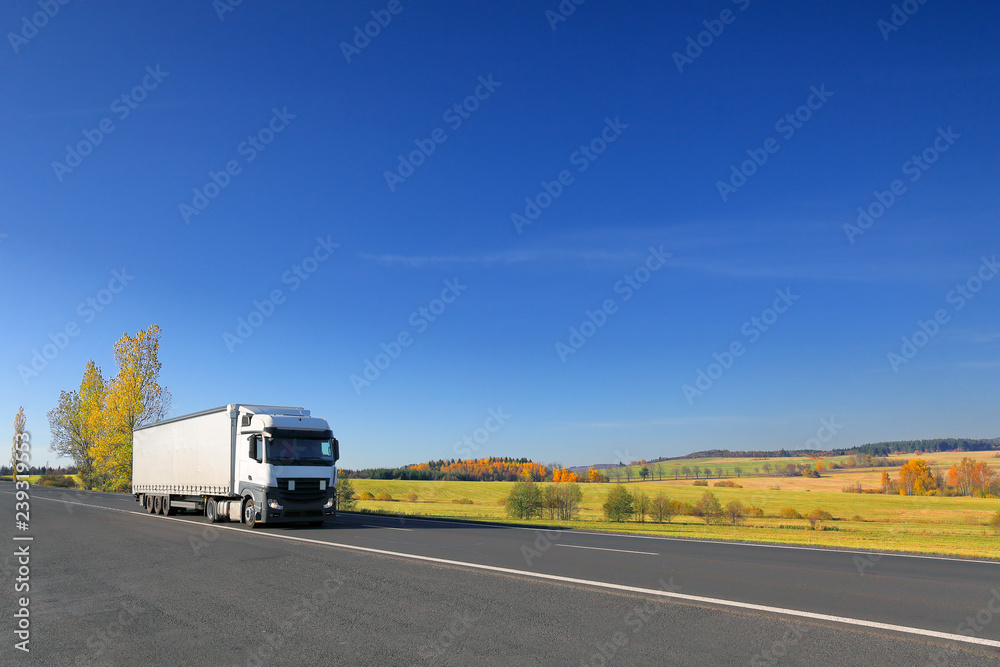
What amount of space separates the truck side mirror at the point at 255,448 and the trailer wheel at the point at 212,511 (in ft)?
12.4

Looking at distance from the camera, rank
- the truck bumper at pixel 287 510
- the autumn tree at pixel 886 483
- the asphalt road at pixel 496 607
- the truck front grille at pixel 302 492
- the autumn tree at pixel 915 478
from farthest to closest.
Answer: the autumn tree at pixel 915 478, the autumn tree at pixel 886 483, the truck front grille at pixel 302 492, the truck bumper at pixel 287 510, the asphalt road at pixel 496 607

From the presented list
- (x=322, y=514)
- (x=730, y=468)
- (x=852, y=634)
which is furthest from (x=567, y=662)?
(x=730, y=468)

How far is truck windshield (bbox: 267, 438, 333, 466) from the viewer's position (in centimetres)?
2017

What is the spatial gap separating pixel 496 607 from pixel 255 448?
575 inches

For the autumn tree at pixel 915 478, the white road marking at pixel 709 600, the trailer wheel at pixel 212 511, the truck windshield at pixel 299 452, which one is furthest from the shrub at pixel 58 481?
the autumn tree at pixel 915 478

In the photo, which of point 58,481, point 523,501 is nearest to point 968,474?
point 523,501

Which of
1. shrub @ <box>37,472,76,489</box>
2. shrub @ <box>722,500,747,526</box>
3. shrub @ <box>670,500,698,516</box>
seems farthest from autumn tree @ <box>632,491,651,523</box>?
shrub @ <box>37,472,76,489</box>

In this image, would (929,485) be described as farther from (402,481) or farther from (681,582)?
(681,582)

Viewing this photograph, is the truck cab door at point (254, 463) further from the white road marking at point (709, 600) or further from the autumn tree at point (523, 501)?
the autumn tree at point (523, 501)

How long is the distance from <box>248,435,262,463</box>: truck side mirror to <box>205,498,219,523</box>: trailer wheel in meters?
3.78

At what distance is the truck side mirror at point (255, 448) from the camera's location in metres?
20.1

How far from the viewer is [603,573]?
10.6 metres

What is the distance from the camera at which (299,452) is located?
20688 mm

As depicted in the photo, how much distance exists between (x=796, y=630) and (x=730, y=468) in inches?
5639
